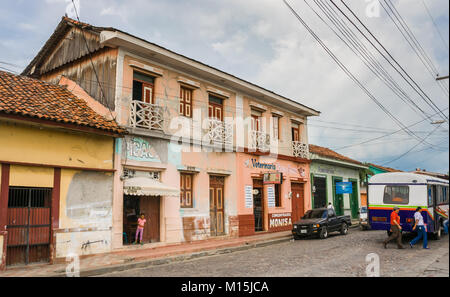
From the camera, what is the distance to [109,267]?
35.4ft

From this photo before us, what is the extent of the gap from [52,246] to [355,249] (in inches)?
394

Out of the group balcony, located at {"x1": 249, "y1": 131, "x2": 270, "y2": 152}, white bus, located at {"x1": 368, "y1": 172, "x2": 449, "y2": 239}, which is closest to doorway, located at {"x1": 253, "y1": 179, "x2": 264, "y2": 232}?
balcony, located at {"x1": 249, "y1": 131, "x2": 270, "y2": 152}

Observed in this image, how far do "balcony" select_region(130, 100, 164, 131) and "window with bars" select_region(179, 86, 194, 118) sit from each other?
5.11ft

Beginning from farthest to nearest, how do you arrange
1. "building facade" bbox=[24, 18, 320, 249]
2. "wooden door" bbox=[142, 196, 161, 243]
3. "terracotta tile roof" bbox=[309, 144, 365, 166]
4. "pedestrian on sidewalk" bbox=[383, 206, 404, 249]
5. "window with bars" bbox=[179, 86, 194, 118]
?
1. "terracotta tile roof" bbox=[309, 144, 365, 166]
2. "window with bars" bbox=[179, 86, 194, 118]
3. "wooden door" bbox=[142, 196, 161, 243]
4. "building facade" bbox=[24, 18, 320, 249]
5. "pedestrian on sidewalk" bbox=[383, 206, 404, 249]

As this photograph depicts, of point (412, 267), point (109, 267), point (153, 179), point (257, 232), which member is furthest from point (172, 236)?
point (412, 267)

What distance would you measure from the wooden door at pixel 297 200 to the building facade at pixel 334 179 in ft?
3.53

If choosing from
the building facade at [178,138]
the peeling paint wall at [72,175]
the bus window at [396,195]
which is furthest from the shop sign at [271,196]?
the peeling paint wall at [72,175]

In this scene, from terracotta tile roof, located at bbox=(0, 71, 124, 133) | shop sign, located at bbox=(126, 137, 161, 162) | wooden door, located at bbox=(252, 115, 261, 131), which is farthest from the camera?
wooden door, located at bbox=(252, 115, 261, 131)

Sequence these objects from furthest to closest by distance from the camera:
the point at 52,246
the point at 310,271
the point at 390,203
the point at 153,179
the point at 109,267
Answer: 1. the point at 390,203
2. the point at 153,179
3. the point at 52,246
4. the point at 109,267
5. the point at 310,271

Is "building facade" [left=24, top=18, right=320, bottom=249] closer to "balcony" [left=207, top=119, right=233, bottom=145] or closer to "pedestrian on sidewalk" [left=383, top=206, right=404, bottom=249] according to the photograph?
"balcony" [left=207, top=119, right=233, bottom=145]

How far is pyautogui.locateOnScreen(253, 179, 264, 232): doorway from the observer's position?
66.7ft

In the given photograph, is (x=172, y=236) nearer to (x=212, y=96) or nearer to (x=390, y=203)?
(x=212, y=96)

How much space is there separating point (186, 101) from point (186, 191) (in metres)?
3.88

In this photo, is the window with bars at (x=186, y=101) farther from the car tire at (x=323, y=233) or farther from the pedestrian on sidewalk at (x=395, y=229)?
the pedestrian on sidewalk at (x=395, y=229)
